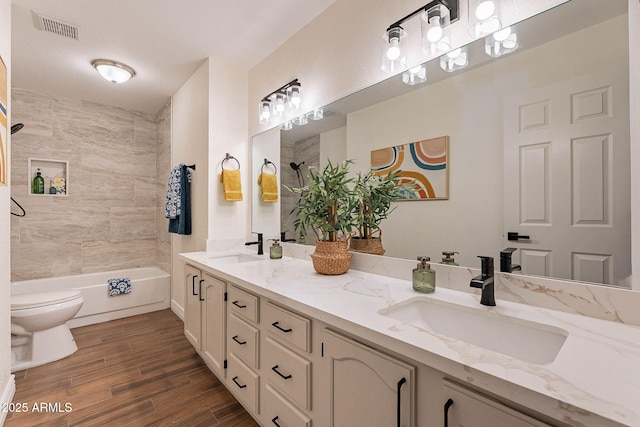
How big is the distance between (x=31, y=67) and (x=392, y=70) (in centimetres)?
329

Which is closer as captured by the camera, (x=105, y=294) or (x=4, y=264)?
(x=4, y=264)

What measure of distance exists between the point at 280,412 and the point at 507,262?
3.59ft

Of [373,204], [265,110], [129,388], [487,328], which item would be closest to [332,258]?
[373,204]

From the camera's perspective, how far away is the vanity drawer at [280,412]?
3.59 feet

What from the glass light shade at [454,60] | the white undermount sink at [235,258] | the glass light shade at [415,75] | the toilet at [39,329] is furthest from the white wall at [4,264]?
the glass light shade at [454,60]

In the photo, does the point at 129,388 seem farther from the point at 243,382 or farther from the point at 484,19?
the point at 484,19

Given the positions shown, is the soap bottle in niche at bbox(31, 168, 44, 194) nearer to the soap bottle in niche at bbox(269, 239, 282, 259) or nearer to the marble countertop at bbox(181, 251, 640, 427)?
the soap bottle in niche at bbox(269, 239, 282, 259)

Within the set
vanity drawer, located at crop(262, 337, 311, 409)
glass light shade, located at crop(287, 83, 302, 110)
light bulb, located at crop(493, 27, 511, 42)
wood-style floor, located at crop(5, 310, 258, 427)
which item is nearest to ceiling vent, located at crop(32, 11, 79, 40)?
glass light shade, located at crop(287, 83, 302, 110)

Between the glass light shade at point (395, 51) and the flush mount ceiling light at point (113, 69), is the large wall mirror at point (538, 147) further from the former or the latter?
the flush mount ceiling light at point (113, 69)

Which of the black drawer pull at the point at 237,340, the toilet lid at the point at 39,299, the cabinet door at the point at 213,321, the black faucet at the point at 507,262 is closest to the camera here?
the black faucet at the point at 507,262

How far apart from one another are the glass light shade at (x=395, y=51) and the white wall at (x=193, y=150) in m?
1.67

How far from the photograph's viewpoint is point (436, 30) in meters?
1.22

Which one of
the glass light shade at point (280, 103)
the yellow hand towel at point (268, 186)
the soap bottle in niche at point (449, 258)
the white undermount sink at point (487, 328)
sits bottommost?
the white undermount sink at point (487, 328)

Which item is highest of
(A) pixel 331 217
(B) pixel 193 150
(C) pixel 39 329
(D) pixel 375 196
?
(B) pixel 193 150
